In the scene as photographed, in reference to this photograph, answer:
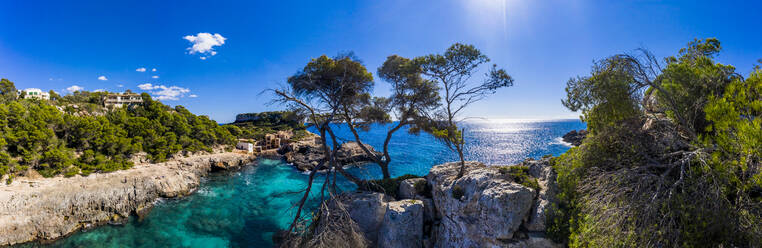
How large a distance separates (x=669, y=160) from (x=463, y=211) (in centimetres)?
502

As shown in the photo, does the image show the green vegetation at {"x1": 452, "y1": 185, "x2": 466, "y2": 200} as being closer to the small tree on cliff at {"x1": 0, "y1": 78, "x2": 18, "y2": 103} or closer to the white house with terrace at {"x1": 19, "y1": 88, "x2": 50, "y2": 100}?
the small tree on cliff at {"x1": 0, "y1": 78, "x2": 18, "y2": 103}

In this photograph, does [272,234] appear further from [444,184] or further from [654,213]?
[654,213]

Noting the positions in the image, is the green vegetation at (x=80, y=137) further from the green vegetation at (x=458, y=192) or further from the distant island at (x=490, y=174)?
the green vegetation at (x=458, y=192)

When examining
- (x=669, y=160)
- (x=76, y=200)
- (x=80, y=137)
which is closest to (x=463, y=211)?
(x=669, y=160)

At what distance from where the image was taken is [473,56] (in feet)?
32.4

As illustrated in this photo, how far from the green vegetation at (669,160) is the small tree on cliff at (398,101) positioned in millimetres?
6377

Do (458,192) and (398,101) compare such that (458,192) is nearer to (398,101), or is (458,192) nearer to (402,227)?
(402,227)

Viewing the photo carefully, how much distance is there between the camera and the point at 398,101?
41.1 ft

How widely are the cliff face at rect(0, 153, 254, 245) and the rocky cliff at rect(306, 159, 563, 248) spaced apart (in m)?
14.9

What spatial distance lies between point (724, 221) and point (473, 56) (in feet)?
26.1

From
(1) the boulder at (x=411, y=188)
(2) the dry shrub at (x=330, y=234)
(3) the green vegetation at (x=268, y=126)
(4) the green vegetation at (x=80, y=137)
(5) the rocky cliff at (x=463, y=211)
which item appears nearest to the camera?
(5) the rocky cliff at (x=463, y=211)

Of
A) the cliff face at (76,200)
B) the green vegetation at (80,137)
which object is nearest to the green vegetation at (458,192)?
the cliff face at (76,200)

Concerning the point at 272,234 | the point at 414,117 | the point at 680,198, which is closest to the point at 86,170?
the point at 272,234

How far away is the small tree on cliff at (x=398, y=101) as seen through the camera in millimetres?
11836
